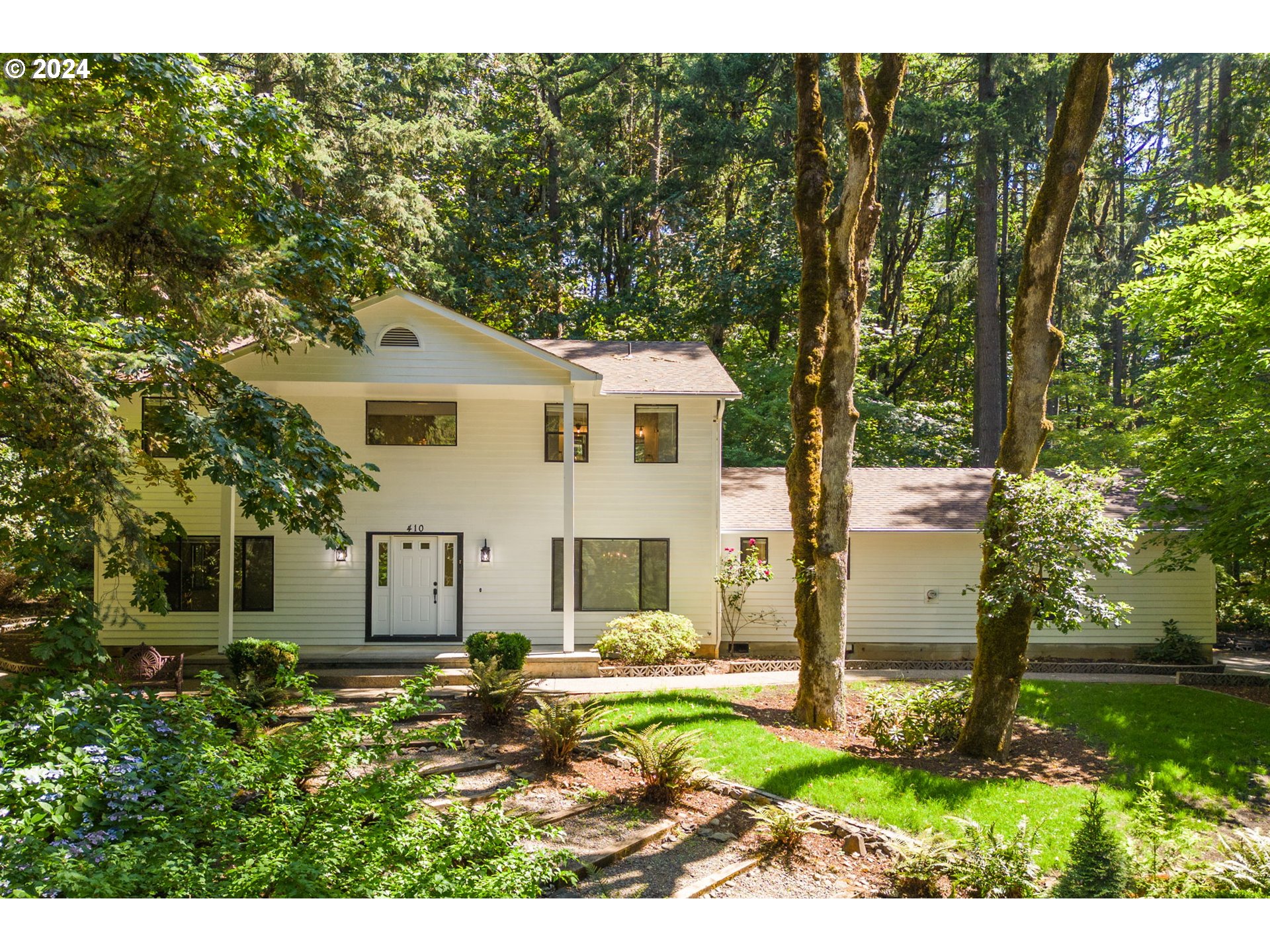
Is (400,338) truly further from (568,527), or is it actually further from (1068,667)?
(1068,667)

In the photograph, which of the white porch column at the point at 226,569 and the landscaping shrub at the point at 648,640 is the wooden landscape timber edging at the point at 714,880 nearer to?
the landscaping shrub at the point at 648,640

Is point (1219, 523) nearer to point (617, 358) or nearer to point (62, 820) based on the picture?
point (617, 358)

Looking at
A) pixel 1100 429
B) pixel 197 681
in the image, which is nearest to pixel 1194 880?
pixel 197 681

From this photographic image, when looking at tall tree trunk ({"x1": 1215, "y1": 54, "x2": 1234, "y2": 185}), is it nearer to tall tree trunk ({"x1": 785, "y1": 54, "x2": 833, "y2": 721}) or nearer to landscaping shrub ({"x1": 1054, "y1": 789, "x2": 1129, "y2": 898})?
tall tree trunk ({"x1": 785, "y1": 54, "x2": 833, "y2": 721})

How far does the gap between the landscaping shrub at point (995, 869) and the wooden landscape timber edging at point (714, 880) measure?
1415 mm

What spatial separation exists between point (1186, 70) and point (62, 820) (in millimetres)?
27892

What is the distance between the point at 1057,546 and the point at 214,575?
12.7 m

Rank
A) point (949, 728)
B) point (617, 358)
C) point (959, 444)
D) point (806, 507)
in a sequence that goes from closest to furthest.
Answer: point (949, 728)
point (806, 507)
point (617, 358)
point (959, 444)

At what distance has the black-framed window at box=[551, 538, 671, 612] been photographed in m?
13.9

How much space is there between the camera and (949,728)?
862 cm

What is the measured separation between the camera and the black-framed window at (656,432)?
552 inches

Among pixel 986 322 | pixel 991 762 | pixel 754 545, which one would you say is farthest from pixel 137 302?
pixel 986 322

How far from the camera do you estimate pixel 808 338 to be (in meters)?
9.55

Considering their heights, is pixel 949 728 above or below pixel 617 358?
below
